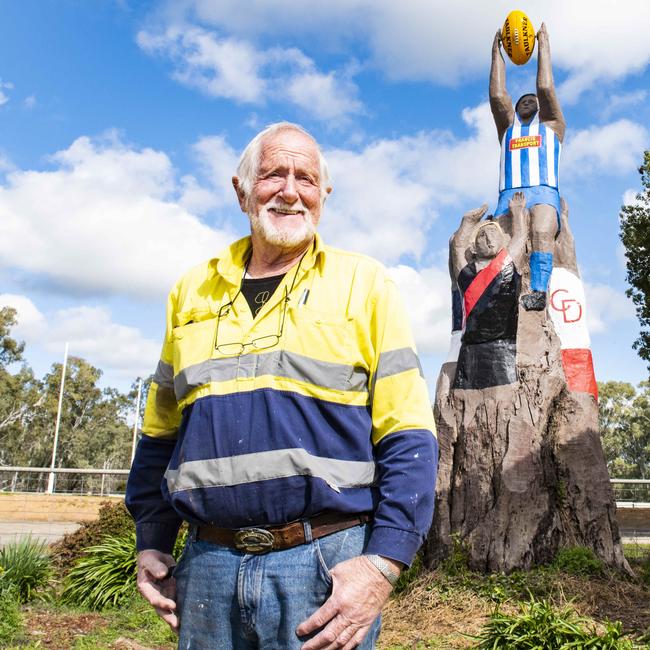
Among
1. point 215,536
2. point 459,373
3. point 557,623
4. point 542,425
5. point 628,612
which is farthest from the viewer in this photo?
point 459,373

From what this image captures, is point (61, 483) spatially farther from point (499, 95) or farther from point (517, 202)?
point (517, 202)

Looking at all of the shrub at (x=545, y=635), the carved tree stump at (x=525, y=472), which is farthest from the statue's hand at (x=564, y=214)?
the shrub at (x=545, y=635)

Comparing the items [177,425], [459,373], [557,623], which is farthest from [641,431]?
[177,425]

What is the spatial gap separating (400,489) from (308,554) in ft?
0.97

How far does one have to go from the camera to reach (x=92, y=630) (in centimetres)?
611

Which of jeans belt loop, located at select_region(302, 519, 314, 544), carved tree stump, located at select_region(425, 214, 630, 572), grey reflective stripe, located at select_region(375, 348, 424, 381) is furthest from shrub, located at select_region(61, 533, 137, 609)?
grey reflective stripe, located at select_region(375, 348, 424, 381)

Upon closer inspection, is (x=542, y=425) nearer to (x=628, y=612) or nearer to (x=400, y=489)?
(x=628, y=612)

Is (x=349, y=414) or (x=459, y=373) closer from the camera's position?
(x=349, y=414)

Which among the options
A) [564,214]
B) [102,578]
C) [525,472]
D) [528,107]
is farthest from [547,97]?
[102,578]

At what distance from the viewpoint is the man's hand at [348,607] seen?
1766mm

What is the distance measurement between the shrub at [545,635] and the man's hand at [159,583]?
3023mm

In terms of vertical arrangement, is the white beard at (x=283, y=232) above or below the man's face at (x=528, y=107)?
below

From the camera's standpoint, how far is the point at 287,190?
228 cm

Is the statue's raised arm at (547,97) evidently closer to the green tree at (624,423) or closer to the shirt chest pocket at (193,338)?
the shirt chest pocket at (193,338)
